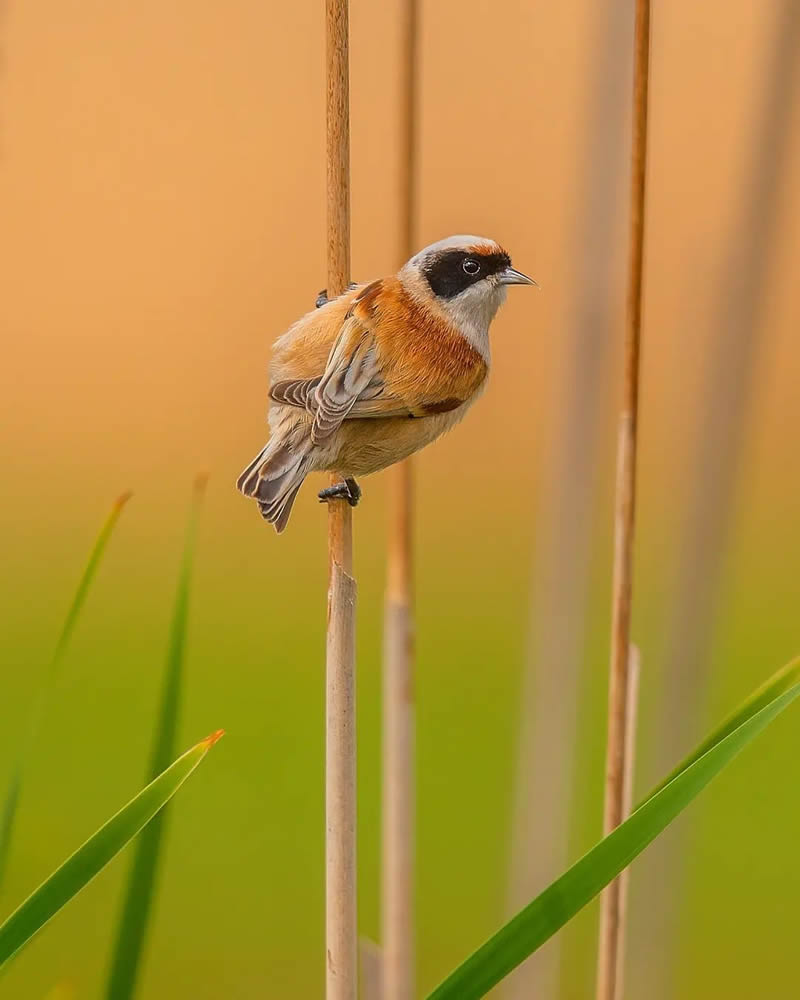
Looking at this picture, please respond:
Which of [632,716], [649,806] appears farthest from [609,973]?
[649,806]

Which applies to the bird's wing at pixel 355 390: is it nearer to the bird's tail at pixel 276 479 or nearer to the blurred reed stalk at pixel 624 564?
the bird's tail at pixel 276 479

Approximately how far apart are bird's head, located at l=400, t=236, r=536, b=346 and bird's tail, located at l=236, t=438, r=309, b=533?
0.18 metres

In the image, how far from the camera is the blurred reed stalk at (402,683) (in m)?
0.76

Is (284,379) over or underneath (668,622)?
over

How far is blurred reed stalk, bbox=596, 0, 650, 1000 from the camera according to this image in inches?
24.8

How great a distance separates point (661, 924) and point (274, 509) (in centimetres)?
75

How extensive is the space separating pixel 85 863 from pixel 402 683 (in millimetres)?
444

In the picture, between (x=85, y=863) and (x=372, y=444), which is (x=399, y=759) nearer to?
(x=372, y=444)

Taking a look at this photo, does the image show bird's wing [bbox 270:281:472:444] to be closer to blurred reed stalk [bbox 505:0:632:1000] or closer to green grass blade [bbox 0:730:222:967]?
green grass blade [bbox 0:730:222:967]

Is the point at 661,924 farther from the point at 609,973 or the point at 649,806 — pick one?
the point at 649,806

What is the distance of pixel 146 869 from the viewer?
24.8 inches

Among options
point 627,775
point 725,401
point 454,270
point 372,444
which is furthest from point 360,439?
point 725,401

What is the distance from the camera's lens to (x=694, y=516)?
40.2 inches

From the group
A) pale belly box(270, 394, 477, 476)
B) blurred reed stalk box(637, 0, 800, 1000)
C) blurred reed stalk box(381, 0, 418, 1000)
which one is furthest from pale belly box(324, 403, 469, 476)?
blurred reed stalk box(637, 0, 800, 1000)
